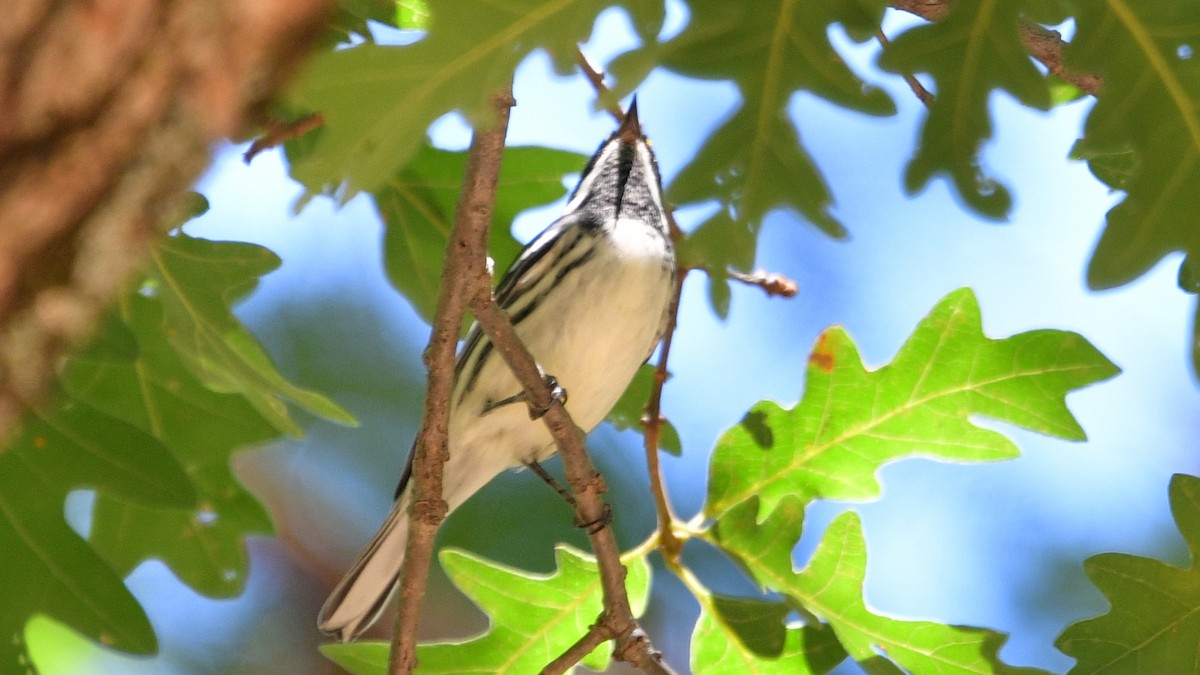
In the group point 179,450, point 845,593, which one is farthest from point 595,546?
point 179,450

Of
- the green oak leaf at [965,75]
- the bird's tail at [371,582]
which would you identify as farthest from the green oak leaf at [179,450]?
the green oak leaf at [965,75]

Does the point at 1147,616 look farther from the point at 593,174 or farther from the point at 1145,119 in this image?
the point at 593,174

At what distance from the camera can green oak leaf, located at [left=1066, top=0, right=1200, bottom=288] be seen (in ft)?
5.62

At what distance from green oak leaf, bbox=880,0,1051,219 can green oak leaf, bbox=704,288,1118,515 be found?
1163 millimetres

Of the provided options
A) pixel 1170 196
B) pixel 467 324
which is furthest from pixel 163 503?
pixel 1170 196

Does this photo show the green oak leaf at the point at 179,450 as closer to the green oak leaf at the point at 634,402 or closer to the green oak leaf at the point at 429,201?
the green oak leaf at the point at 429,201

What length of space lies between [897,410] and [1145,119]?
1233 mm

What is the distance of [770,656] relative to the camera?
266cm

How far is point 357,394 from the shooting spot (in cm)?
611

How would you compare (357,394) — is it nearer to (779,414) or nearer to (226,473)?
(226,473)

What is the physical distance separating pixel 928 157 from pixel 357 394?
4685 millimetres

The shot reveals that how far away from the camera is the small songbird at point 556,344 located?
3.29 meters

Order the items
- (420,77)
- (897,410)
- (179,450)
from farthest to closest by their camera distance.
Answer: (179,450)
(897,410)
(420,77)

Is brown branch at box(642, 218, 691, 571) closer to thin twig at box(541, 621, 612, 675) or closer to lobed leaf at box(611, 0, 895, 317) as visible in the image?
thin twig at box(541, 621, 612, 675)
